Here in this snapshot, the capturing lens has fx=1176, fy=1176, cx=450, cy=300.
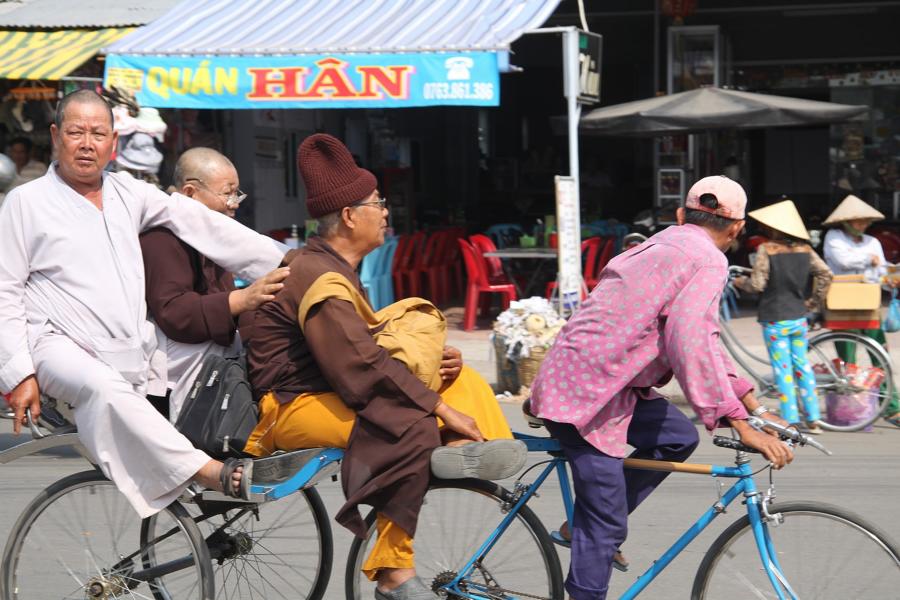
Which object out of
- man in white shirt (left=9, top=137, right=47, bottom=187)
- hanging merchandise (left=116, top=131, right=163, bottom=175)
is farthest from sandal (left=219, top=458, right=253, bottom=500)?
man in white shirt (left=9, top=137, right=47, bottom=187)

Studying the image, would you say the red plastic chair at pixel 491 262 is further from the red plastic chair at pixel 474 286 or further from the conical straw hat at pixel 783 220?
the conical straw hat at pixel 783 220

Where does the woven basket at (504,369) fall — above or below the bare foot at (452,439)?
below

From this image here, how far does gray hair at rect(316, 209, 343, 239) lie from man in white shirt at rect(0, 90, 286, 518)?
53cm

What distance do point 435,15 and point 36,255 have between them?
8.71m

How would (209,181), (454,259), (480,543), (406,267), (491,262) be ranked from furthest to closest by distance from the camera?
(454,259) < (406,267) < (491,262) < (209,181) < (480,543)

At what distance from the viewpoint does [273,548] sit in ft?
14.0

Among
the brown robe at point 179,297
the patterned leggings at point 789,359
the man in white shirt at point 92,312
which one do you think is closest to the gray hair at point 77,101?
the man in white shirt at point 92,312

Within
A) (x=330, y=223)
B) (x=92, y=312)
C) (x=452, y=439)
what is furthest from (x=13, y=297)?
(x=452, y=439)

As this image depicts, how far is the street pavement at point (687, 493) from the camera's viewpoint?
5.12 meters

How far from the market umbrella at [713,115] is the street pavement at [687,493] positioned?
447cm

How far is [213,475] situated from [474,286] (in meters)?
8.93

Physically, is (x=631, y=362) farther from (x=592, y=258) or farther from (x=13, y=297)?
(x=592, y=258)

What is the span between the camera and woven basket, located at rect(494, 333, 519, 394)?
9273 mm

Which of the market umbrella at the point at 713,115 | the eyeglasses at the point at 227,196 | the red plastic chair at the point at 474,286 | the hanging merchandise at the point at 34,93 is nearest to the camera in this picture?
the eyeglasses at the point at 227,196
